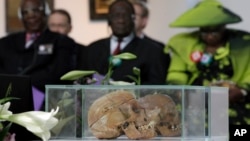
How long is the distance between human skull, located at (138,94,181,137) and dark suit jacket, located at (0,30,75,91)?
1792 millimetres

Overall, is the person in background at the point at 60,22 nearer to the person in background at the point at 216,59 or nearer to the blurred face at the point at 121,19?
the blurred face at the point at 121,19

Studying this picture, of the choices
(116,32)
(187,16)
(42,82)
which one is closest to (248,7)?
(187,16)

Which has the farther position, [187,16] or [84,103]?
[187,16]

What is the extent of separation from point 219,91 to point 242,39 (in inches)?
65.7

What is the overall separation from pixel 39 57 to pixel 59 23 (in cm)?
100

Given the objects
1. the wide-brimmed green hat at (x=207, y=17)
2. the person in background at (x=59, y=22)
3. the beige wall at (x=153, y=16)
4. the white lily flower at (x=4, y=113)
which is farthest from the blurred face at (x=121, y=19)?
the white lily flower at (x=4, y=113)

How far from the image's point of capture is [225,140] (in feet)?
5.02

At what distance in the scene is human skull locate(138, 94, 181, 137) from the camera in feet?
5.04

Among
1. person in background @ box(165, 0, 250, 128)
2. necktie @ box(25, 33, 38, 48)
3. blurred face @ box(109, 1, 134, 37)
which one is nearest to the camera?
person in background @ box(165, 0, 250, 128)

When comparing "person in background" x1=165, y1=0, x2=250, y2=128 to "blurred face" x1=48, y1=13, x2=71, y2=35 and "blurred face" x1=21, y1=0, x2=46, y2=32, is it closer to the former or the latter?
"blurred face" x1=21, y1=0, x2=46, y2=32

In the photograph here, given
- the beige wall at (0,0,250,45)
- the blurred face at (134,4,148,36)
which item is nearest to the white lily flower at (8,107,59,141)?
the blurred face at (134,4,148,36)

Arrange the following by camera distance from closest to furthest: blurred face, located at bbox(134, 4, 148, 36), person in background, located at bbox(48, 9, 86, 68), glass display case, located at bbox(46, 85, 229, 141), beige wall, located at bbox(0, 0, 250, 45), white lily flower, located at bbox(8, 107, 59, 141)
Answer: white lily flower, located at bbox(8, 107, 59, 141), glass display case, located at bbox(46, 85, 229, 141), blurred face, located at bbox(134, 4, 148, 36), beige wall, located at bbox(0, 0, 250, 45), person in background, located at bbox(48, 9, 86, 68)

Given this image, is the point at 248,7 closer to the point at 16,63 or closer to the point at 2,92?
the point at 16,63

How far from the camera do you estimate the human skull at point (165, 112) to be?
5.04 feet
